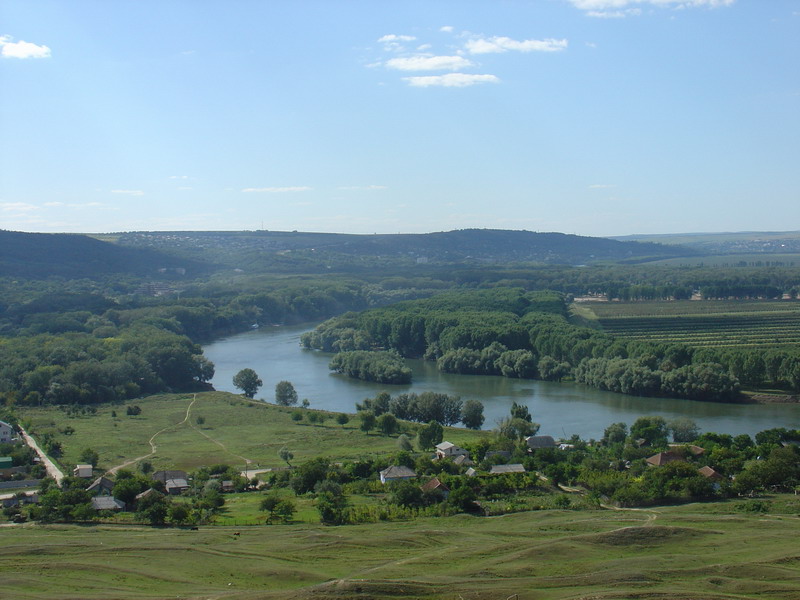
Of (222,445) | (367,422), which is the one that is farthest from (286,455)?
(367,422)

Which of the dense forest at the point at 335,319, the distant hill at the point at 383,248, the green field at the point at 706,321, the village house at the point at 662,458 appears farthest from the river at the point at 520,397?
the distant hill at the point at 383,248

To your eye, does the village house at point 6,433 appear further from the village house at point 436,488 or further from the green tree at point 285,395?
the village house at point 436,488

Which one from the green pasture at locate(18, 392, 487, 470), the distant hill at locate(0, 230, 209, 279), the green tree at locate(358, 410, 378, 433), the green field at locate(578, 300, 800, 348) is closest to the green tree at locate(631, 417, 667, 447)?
the green pasture at locate(18, 392, 487, 470)

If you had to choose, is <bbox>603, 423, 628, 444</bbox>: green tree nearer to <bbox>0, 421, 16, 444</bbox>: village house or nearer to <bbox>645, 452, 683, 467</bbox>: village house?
<bbox>645, 452, 683, 467</bbox>: village house

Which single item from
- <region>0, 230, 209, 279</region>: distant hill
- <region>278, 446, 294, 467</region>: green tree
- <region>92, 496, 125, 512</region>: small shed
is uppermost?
<region>0, 230, 209, 279</region>: distant hill

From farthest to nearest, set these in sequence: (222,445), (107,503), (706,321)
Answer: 1. (706,321)
2. (222,445)
3. (107,503)

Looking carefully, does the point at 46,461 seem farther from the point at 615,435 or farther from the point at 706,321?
the point at 706,321
